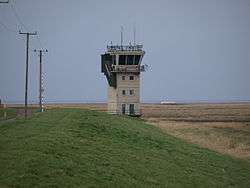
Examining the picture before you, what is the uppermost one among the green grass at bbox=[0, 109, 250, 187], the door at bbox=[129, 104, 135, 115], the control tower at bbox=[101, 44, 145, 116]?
the control tower at bbox=[101, 44, 145, 116]

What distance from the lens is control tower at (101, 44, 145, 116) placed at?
72188 millimetres

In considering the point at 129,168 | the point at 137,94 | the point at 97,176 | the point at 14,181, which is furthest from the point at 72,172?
the point at 137,94

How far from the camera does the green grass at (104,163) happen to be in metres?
15.9

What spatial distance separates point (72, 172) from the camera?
1666cm

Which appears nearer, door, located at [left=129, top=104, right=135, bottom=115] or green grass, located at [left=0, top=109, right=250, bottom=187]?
green grass, located at [left=0, top=109, right=250, bottom=187]

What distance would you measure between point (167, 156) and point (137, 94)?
46026 mm

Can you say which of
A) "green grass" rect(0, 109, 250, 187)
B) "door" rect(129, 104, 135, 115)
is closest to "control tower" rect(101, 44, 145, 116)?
"door" rect(129, 104, 135, 115)

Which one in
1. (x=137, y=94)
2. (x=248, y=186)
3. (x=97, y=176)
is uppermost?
(x=137, y=94)

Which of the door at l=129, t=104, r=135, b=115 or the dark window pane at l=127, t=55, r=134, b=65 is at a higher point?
the dark window pane at l=127, t=55, r=134, b=65

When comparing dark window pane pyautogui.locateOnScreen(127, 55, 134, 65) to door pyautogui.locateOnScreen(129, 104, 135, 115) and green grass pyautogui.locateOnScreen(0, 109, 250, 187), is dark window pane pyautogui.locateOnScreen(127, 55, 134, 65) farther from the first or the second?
green grass pyautogui.locateOnScreen(0, 109, 250, 187)

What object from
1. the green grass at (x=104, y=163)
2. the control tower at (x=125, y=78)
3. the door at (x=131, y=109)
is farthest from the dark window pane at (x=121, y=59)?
the green grass at (x=104, y=163)

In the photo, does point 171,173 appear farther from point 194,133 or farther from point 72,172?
point 194,133

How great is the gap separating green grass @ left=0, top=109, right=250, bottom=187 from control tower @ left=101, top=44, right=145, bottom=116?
131 feet

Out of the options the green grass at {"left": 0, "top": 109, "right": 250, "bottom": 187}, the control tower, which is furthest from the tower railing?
the green grass at {"left": 0, "top": 109, "right": 250, "bottom": 187}
